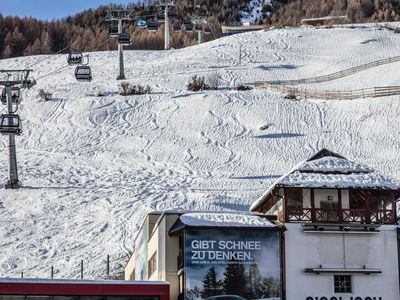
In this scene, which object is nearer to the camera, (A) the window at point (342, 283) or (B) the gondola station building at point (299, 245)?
(B) the gondola station building at point (299, 245)

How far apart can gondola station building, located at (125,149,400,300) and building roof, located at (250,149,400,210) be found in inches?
1.1

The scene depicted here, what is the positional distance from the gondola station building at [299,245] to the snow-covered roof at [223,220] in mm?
27

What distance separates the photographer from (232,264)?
28.0 metres

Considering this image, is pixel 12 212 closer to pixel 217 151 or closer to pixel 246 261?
pixel 217 151

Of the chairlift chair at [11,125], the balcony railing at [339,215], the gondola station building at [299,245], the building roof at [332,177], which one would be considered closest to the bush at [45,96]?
the chairlift chair at [11,125]

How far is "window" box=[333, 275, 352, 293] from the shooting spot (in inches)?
1130

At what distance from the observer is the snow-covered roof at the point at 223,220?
28266 mm

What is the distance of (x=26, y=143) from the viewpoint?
5497cm

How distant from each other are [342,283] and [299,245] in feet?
5.15

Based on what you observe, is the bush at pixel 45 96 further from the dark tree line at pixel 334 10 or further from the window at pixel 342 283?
the dark tree line at pixel 334 10

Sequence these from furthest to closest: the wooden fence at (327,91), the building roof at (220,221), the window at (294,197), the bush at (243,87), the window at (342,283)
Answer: the bush at (243,87) < the wooden fence at (327,91) < the window at (294,197) < the window at (342,283) < the building roof at (220,221)

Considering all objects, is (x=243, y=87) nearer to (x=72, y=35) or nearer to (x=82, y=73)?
(x=82, y=73)

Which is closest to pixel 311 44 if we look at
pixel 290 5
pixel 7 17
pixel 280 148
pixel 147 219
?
pixel 280 148

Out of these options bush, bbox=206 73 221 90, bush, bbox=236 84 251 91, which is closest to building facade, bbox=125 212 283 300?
bush, bbox=236 84 251 91
